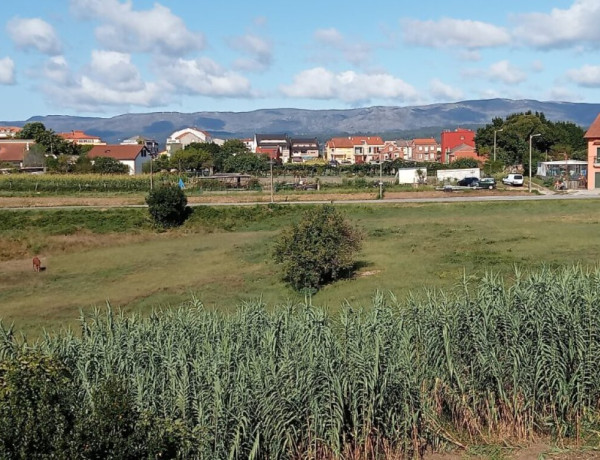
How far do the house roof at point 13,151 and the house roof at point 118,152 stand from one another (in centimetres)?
866

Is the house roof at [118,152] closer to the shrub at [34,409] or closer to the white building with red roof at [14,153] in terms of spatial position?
the white building with red roof at [14,153]

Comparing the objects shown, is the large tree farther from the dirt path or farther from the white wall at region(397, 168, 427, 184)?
the white wall at region(397, 168, 427, 184)

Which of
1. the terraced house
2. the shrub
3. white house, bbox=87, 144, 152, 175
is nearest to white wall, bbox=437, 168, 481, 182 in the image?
white house, bbox=87, 144, 152, 175

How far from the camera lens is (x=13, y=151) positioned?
9956 cm

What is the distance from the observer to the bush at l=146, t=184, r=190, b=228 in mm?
50094

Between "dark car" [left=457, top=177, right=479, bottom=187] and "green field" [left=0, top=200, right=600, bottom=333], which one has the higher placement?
"dark car" [left=457, top=177, right=479, bottom=187]

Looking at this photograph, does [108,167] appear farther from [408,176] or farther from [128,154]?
[408,176]

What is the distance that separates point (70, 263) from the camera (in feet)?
130

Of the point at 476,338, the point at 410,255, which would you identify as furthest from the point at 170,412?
the point at 410,255

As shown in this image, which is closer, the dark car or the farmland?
the farmland

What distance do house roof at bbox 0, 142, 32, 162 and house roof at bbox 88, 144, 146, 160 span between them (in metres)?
8.66

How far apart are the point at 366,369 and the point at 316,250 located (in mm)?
18700

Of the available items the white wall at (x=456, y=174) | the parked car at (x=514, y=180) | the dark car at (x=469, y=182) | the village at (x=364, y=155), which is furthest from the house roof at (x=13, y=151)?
the parked car at (x=514, y=180)

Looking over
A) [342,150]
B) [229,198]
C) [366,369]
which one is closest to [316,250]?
[366,369]
